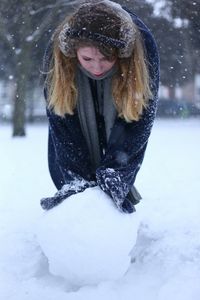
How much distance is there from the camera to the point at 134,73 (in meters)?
2.41

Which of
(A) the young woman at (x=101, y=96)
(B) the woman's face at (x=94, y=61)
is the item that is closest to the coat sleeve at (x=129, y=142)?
(A) the young woman at (x=101, y=96)

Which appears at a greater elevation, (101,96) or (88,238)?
(101,96)

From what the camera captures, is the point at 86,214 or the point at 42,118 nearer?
the point at 86,214

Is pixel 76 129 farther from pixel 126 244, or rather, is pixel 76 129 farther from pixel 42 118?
pixel 42 118

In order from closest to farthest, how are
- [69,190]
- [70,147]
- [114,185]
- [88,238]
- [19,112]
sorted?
[88,238] < [114,185] < [69,190] < [70,147] < [19,112]

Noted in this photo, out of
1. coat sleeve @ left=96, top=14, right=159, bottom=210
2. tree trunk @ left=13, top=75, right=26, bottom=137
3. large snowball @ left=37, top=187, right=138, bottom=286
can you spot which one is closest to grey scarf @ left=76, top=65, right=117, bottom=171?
coat sleeve @ left=96, top=14, right=159, bottom=210

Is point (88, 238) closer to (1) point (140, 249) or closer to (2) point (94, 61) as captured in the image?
(1) point (140, 249)

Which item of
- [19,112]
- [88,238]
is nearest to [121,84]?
[88,238]

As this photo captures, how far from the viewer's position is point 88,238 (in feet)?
7.57

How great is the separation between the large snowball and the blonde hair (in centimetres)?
42

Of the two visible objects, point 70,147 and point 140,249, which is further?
point 140,249

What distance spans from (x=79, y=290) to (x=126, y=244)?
0.30 m

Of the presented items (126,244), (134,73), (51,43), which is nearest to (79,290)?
(126,244)

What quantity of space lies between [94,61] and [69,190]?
2.09 ft
